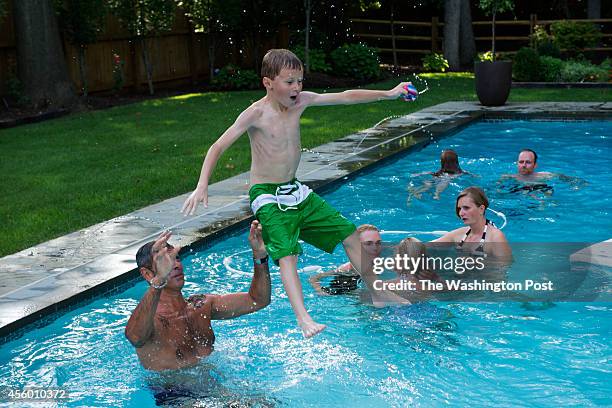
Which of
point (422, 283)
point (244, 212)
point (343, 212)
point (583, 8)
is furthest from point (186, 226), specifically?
point (583, 8)

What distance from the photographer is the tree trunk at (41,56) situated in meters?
17.6

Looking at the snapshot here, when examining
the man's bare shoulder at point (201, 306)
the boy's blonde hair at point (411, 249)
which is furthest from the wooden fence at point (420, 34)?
the man's bare shoulder at point (201, 306)

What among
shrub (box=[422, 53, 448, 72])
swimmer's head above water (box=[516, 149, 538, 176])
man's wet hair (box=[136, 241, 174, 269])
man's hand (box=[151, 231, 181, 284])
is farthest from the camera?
shrub (box=[422, 53, 448, 72])

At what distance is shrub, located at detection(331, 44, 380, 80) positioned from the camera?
2395 cm

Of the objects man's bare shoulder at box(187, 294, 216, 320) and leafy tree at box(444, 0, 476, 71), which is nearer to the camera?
man's bare shoulder at box(187, 294, 216, 320)

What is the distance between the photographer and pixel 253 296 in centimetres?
534

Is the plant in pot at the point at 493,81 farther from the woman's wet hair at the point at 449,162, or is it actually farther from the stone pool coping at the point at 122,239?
the woman's wet hair at the point at 449,162

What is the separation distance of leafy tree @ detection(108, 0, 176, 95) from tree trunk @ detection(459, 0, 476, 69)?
10.3 m

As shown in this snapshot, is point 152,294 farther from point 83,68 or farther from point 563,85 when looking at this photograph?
point 563,85

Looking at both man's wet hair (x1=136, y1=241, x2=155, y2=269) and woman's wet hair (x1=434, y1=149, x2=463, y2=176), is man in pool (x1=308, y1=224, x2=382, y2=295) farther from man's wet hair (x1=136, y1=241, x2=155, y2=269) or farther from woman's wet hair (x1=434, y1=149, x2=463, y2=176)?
woman's wet hair (x1=434, y1=149, x2=463, y2=176)

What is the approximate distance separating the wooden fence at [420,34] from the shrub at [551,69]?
6.45 m

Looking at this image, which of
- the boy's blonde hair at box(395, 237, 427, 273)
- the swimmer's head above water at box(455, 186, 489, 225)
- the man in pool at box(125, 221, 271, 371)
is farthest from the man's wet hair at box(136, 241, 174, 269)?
the swimmer's head above water at box(455, 186, 489, 225)

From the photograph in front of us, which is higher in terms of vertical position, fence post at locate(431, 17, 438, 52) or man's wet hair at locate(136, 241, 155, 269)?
fence post at locate(431, 17, 438, 52)

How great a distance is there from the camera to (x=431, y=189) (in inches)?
439
